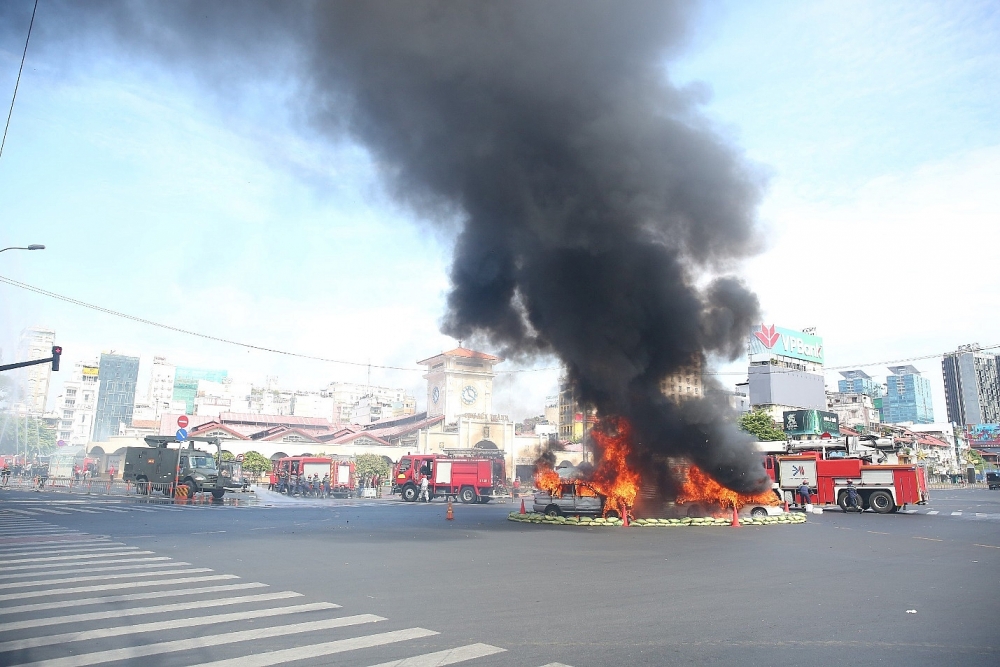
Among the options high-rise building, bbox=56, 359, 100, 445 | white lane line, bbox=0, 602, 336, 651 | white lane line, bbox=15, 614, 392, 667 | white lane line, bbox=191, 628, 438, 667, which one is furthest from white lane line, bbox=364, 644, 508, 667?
high-rise building, bbox=56, 359, 100, 445

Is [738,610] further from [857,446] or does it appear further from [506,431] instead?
[506,431]

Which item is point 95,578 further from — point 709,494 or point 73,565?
point 709,494

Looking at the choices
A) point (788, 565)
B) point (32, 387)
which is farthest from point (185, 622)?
point (32, 387)

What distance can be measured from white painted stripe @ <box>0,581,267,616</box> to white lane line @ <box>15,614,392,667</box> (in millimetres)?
2488

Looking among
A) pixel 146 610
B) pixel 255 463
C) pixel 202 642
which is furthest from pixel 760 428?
pixel 202 642

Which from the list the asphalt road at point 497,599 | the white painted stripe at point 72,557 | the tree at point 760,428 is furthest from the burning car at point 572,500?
the tree at point 760,428

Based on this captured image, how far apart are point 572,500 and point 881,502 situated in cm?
1560

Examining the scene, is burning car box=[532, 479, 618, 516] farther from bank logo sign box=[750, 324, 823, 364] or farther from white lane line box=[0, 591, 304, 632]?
bank logo sign box=[750, 324, 823, 364]

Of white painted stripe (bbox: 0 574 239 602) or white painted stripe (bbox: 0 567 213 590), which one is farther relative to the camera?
white painted stripe (bbox: 0 567 213 590)

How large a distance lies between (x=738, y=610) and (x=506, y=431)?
7461cm

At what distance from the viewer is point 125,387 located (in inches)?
6142

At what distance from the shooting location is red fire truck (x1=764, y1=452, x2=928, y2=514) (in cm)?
2980

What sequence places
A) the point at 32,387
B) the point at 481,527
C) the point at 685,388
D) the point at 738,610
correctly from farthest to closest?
the point at 32,387, the point at 685,388, the point at 481,527, the point at 738,610

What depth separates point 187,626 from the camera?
7309mm
